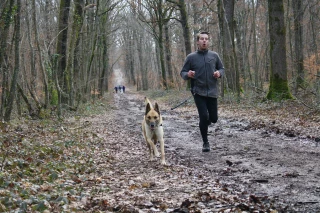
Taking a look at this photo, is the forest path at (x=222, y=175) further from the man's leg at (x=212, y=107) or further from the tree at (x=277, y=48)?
the tree at (x=277, y=48)

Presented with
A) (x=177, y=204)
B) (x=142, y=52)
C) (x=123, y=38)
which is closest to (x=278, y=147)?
(x=177, y=204)

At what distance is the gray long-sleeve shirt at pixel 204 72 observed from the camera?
8023mm

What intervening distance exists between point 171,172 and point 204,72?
2.68m

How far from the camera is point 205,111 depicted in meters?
8.09

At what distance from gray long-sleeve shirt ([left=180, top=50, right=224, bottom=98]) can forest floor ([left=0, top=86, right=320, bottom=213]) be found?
4.47ft

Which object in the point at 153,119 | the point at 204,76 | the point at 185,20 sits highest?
the point at 185,20

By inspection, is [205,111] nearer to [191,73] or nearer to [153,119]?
[191,73]

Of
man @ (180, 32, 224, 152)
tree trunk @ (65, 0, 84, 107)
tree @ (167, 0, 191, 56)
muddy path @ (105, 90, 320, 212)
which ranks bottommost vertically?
muddy path @ (105, 90, 320, 212)

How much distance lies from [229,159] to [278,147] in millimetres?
1416

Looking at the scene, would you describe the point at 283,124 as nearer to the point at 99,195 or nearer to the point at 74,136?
the point at 74,136

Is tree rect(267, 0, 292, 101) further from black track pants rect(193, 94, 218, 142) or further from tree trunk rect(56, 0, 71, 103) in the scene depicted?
tree trunk rect(56, 0, 71, 103)

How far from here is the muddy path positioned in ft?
14.8

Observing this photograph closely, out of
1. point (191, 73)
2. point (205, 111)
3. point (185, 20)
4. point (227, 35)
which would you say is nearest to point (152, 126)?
point (205, 111)

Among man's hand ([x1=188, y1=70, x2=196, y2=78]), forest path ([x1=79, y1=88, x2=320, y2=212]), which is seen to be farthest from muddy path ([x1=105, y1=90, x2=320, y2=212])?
man's hand ([x1=188, y1=70, x2=196, y2=78])
